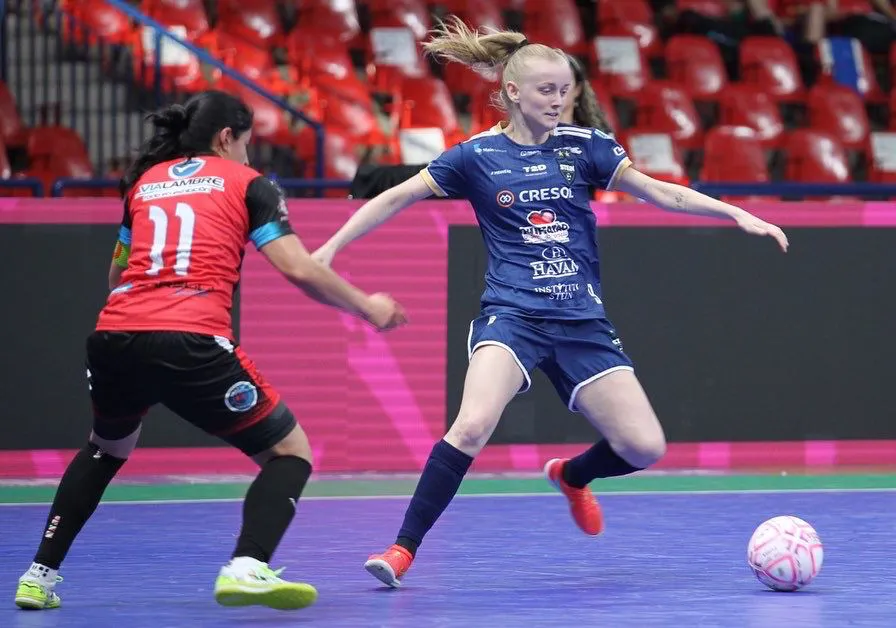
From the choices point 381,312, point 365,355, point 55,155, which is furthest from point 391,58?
point 381,312

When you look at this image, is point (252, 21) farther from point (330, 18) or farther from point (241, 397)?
point (241, 397)

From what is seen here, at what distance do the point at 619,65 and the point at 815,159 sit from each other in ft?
6.38

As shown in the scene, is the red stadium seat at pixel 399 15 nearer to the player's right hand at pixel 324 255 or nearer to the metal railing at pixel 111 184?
the metal railing at pixel 111 184

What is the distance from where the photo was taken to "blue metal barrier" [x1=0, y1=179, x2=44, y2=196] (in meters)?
9.64

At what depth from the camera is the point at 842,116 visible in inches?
570

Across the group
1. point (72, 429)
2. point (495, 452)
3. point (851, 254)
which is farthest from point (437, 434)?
point (851, 254)

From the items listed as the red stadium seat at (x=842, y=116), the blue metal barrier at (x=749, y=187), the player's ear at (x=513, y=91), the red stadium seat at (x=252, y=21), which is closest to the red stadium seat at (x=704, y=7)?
the red stadium seat at (x=842, y=116)

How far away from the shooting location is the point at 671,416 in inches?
393

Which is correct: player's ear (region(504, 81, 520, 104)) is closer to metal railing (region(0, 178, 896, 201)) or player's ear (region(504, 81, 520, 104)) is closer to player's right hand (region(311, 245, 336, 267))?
player's right hand (region(311, 245, 336, 267))

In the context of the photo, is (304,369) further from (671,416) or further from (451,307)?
(671,416)

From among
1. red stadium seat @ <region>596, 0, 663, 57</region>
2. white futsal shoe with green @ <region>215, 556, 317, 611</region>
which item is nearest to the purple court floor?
white futsal shoe with green @ <region>215, 556, 317, 611</region>

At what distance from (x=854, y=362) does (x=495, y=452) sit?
2.31 meters

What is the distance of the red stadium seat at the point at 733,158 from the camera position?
43.6 feet

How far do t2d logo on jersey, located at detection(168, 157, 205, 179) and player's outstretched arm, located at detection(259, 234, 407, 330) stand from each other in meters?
0.43
